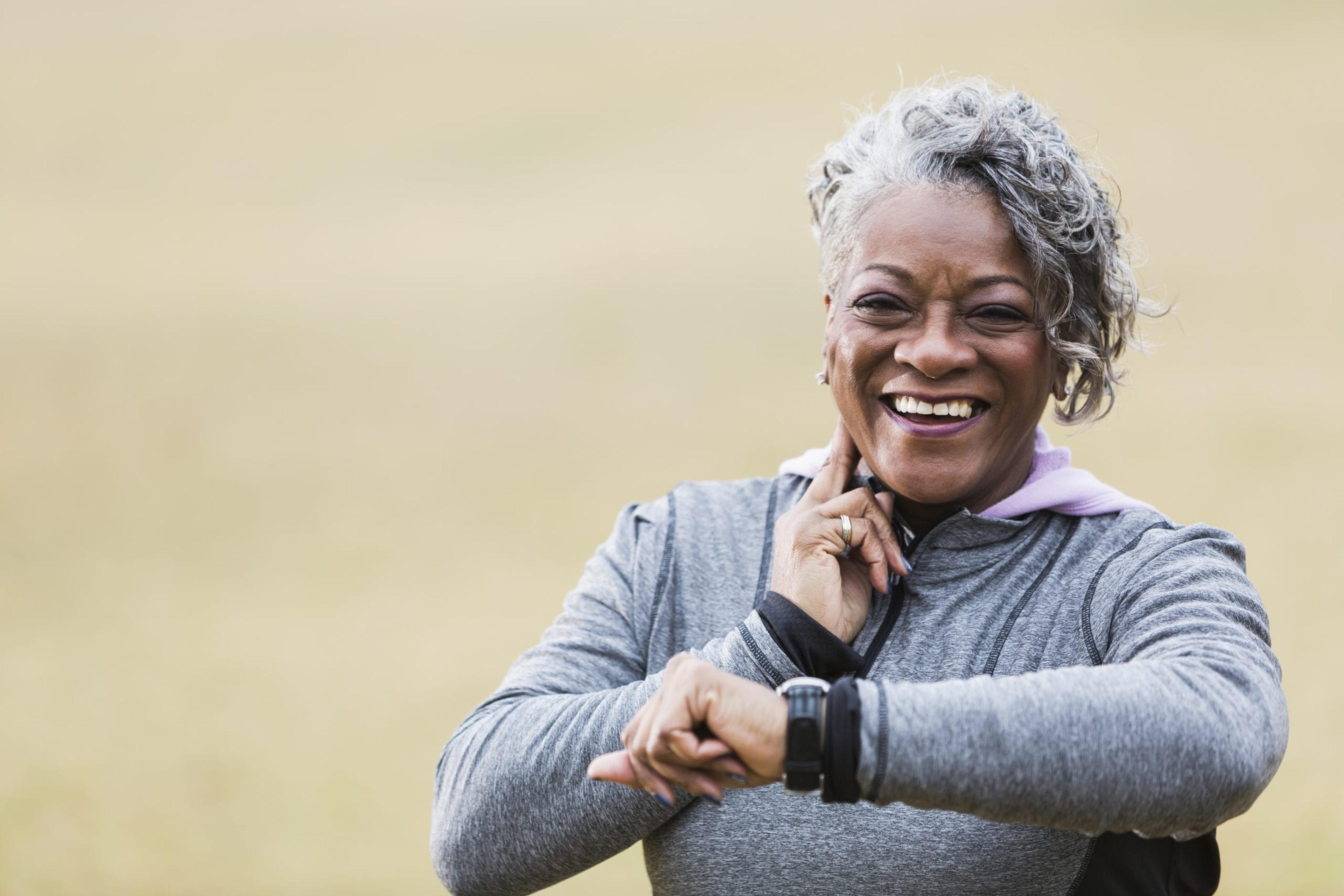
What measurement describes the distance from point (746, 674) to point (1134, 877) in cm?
55

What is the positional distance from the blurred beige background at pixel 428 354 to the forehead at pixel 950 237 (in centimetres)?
355

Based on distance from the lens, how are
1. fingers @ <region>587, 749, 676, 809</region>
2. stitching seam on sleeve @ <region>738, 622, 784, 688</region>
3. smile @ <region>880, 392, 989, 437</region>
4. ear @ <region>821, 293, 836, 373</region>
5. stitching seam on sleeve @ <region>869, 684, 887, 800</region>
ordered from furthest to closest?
ear @ <region>821, 293, 836, 373</region> < smile @ <region>880, 392, 989, 437</region> < stitching seam on sleeve @ <region>738, 622, 784, 688</region> < fingers @ <region>587, 749, 676, 809</region> < stitching seam on sleeve @ <region>869, 684, 887, 800</region>

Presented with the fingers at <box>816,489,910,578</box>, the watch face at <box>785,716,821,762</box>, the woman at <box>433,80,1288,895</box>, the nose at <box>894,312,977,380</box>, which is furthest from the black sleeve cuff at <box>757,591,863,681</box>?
the nose at <box>894,312,977,380</box>

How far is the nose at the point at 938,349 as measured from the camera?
166 cm

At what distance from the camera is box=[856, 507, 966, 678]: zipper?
1.66 m

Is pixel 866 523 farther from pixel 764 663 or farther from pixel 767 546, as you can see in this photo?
pixel 764 663

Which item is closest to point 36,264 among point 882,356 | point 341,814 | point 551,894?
point 341,814

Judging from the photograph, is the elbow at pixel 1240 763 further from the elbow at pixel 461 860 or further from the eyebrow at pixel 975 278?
the elbow at pixel 461 860

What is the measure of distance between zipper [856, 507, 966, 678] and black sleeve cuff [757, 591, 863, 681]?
63 mm

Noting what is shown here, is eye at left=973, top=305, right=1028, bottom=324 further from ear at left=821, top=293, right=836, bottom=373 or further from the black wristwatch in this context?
the black wristwatch

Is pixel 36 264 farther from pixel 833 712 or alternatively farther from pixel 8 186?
pixel 833 712

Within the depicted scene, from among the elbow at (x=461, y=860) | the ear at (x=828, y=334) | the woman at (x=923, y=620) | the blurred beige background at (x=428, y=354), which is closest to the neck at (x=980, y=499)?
the woman at (x=923, y=620)

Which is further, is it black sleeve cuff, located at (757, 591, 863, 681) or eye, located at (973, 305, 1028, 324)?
eye, located at (973, 305, 1028, 324)

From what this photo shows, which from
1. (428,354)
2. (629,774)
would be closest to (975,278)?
(629,774)
